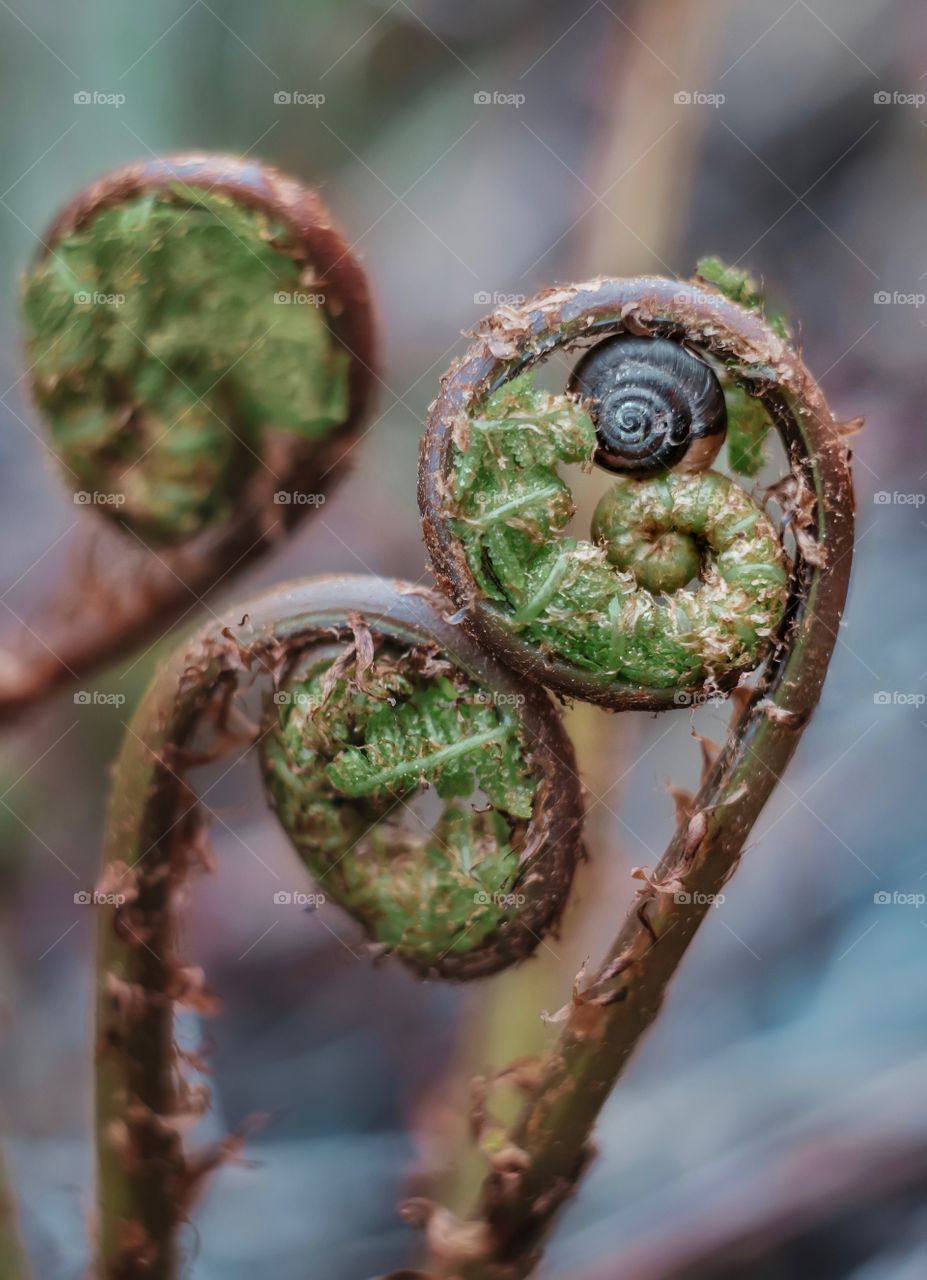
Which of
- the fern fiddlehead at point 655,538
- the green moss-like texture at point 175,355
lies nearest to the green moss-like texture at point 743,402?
the fern fiddlehead at point 655,538

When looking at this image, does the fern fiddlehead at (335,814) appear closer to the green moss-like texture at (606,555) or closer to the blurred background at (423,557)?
the green moss-like texture at (606,555)

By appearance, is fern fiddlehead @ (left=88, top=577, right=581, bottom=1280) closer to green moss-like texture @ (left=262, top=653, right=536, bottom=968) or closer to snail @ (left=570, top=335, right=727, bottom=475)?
green moss-like texture @ (left=262, top=653, right=536, bottom=968)

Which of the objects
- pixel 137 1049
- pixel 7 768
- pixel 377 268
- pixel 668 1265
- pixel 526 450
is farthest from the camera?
pixel 377 268

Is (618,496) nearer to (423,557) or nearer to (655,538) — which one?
(655,538)

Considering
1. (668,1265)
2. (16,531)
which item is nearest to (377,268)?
(16,531)

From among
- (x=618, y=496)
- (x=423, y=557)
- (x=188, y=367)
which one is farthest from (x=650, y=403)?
(x=423, y=557)

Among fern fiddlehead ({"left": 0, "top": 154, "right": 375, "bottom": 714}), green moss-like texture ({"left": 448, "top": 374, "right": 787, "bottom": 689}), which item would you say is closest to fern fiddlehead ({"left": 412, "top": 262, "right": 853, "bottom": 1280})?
green moss-like texture ({"left": 448, "top": 374, "right": 787, "bottom": 689})

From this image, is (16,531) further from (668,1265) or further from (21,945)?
(668,1265)
